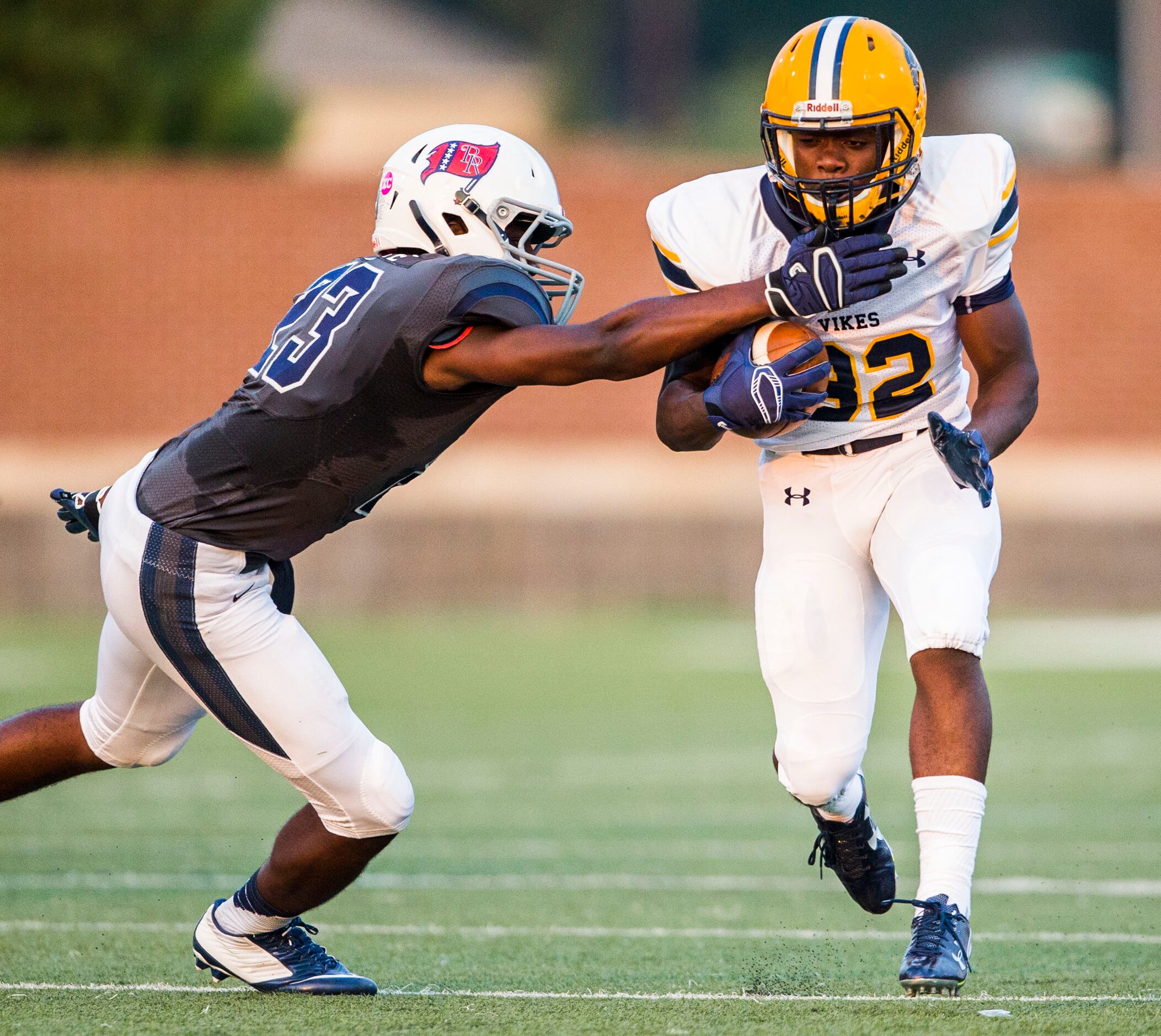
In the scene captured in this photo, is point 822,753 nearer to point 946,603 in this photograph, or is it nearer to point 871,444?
point 946,603

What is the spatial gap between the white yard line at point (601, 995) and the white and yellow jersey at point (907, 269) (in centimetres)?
123

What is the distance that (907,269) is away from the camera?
3.96 meters

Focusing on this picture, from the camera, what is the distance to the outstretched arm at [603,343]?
11.8 ft

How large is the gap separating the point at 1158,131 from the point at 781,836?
49.8 feet

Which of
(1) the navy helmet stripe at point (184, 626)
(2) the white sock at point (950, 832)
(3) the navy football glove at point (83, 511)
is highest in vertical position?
(3) the navy football glove at point (83, 511)

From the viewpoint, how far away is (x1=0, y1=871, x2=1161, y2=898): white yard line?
212 inches

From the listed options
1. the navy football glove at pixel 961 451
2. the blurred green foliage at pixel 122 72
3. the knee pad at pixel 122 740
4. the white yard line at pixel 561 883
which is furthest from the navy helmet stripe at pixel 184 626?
the blurred green foliage at pixel 122 72

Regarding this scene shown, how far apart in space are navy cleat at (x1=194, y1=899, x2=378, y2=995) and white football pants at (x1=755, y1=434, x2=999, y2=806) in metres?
1.11

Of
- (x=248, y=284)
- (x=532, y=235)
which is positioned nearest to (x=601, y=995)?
(x=532, y=235)

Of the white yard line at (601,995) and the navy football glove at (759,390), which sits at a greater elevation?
the navy football glove at (759,390)

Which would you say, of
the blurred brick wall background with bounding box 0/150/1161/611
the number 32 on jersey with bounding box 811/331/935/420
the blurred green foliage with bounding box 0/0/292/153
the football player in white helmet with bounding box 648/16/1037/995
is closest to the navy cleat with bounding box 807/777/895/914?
the football player in white helmet with bounding box 648/16/1037/995

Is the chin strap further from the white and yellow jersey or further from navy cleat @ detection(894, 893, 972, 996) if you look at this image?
navy cleat @ detection(894, 893, 972, 996)

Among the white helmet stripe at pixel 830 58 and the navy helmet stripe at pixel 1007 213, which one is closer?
the white helmet stripe at pixel 830 58

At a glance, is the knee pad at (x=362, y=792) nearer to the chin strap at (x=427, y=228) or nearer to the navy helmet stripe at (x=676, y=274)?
the chin strap at (x=427, y=228)
